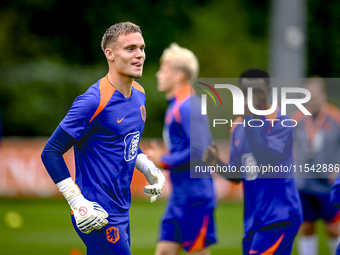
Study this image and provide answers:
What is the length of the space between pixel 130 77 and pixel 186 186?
6.86 feet

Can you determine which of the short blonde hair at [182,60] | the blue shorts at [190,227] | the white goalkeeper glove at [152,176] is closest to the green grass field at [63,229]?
the blue shorts at [190,227]

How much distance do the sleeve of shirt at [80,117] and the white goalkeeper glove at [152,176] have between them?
722 mm

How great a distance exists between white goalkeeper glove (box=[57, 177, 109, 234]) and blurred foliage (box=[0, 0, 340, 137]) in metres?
14.8

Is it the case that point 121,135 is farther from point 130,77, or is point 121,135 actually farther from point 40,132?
point 40,132

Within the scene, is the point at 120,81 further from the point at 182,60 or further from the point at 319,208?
the point at 319,208

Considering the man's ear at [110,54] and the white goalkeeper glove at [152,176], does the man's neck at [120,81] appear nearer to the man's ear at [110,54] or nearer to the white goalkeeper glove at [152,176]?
the man's ear at [110,54]

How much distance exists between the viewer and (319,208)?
720cm

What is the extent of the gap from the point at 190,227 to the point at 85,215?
2.28m

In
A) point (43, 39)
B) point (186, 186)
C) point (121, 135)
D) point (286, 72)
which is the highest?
point (43, 39)

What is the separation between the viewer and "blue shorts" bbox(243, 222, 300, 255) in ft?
13.4

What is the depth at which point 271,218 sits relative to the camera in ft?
13.4

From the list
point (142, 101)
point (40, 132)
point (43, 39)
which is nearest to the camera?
point (142, 101)

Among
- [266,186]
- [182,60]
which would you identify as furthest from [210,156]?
[182,60]

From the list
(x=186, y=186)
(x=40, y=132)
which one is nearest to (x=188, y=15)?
(x=40, y=132)
